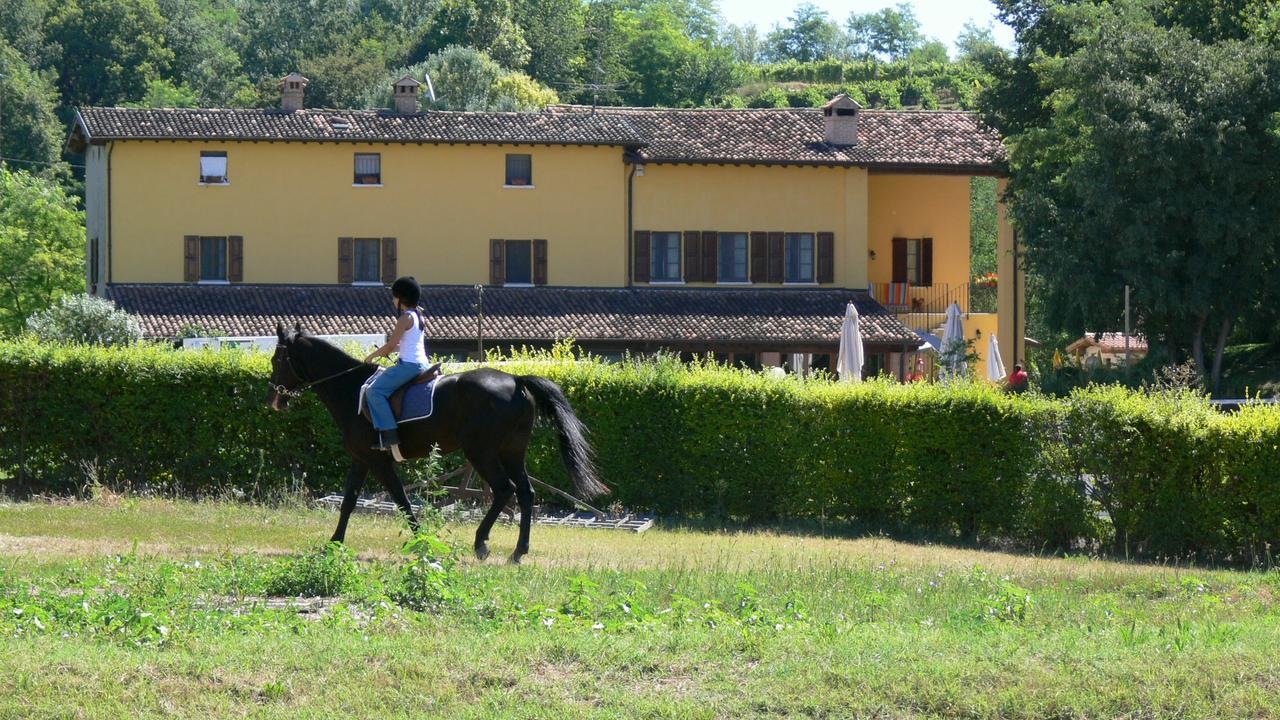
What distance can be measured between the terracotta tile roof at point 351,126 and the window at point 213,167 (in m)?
0.76

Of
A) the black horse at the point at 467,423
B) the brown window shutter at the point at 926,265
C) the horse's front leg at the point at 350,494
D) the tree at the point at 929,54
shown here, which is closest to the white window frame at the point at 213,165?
the brown window shutter at the point at 926,265

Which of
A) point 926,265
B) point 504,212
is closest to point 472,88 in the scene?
point 504,212

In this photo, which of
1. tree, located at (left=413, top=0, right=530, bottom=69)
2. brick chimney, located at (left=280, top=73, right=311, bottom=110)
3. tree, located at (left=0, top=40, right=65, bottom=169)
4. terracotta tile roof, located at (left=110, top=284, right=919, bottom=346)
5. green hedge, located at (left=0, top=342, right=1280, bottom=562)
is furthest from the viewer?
tree, located at (left=413, top=0, right=530, bottom=69)

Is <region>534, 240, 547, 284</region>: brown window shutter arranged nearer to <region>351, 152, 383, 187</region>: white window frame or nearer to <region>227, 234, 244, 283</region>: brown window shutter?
<region>351, 152, 383, 187</region>: white window frame

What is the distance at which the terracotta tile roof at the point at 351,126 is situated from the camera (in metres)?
49.0

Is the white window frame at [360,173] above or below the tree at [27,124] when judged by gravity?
below

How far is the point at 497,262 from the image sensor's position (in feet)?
167

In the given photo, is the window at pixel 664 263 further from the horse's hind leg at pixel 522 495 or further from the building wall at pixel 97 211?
the horse's hind leg at pixel 522 495

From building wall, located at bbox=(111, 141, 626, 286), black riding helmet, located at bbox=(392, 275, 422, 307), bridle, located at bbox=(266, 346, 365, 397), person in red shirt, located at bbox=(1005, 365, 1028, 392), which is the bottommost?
person in red shirt, located at bbox=(1005, 365, 1028, 392)

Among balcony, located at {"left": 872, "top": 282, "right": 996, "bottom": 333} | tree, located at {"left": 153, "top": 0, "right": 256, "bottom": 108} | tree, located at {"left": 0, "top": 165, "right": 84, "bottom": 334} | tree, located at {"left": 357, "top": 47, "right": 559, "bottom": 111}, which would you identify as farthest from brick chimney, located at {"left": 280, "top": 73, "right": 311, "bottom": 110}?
tree, located at {"left": 153, "top": 0, "right": 256, "bottom": 108}

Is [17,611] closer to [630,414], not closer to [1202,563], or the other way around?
[630,414]

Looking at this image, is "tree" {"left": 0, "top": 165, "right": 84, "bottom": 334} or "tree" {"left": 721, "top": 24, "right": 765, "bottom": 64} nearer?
"tree" {"left": 0, "top": 165, "right": 84, "bottom": 334}

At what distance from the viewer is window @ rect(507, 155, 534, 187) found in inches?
2009

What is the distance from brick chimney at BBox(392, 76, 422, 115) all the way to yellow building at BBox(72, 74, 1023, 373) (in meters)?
0.15
